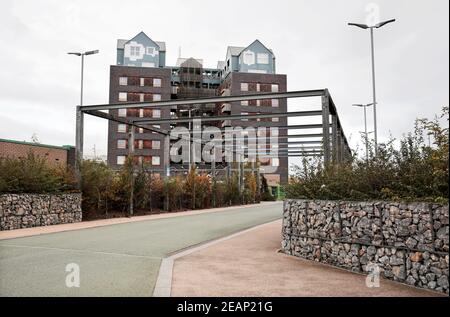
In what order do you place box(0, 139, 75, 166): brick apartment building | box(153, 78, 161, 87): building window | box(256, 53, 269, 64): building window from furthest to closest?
box(256, 53, 269, 64): building window → box(153, 78, 161, 87): building window → box(0, 139, 75, 166): brick apartment building

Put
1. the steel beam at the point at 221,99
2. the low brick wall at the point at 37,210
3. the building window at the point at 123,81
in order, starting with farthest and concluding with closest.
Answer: the building window at the point at 123,81 < the steel beam at the point at 221,99 < the low brick wall at the point at 37,210

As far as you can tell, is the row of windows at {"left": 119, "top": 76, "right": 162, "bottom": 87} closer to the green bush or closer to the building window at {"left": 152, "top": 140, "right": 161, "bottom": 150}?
the building window at {"left": 152, "top": 140, "right": 161, "bottom": 150}

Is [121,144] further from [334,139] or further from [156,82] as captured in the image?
[334,139]

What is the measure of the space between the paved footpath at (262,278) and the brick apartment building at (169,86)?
5240 cm

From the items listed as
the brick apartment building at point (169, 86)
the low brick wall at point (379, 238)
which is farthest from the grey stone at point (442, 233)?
the brick apartment building at point (169, 86)

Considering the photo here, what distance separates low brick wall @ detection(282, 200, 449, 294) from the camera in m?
5.66

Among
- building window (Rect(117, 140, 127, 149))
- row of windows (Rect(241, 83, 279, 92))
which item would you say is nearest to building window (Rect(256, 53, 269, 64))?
row of windows (Rect(241, 83, 279, 92))

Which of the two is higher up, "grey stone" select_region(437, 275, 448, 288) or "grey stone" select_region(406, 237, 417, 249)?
"grey stone" select_region(406, 237, 417, 249)

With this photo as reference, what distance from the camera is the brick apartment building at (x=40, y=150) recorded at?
2177cm

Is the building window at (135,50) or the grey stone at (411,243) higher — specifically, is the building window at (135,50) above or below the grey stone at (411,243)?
above

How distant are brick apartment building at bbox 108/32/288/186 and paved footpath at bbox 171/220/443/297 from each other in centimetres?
5240

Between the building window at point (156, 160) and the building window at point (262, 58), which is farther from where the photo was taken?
the building window at point (262, 58)

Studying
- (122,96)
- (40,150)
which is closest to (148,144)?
(122,96)

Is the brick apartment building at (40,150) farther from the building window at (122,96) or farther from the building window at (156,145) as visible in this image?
the building window at (122,96)
